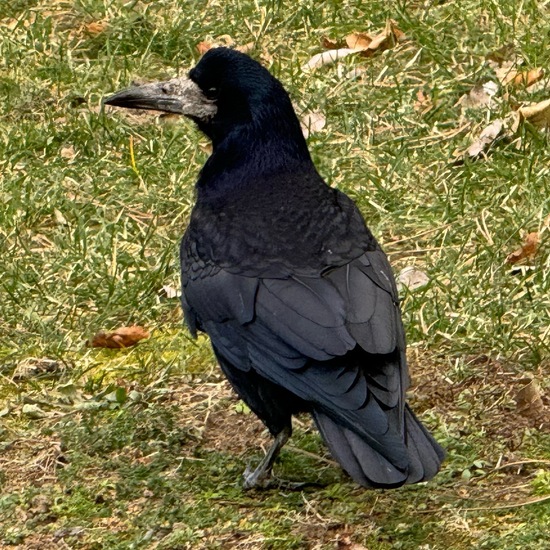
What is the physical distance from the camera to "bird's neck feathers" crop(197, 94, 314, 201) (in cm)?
471

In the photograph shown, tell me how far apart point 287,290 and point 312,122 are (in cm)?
273

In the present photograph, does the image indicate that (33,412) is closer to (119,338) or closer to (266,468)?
(119,338)

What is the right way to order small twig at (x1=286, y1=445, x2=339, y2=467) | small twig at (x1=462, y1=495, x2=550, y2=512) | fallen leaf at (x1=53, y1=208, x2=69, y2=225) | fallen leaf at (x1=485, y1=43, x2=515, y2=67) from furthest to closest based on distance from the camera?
1. fallen leaf at (x1=485, y1=43, x2=515, y2=67)
2. fallen leaf at (x1=53, y1=208, x2=69, y2=225)
3. small twig at (x1=286, y1=445, x2=339, y2=467)
4. small twig at (x1=462, y1=495, x2=550, y2=512)

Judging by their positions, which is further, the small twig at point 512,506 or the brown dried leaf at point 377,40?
the brown dried leaf at point 377,40

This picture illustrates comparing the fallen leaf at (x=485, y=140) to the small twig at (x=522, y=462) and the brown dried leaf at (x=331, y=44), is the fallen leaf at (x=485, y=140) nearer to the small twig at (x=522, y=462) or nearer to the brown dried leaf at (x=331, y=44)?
the brown dried leaf at (x=331, y=44)

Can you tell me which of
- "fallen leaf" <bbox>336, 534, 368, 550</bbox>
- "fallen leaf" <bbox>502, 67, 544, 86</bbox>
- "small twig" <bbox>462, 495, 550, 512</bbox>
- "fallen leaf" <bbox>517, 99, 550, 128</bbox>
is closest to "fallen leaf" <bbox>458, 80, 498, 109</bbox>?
"fallen leaf" <bbox>502, 67, 544, 86</bbox>

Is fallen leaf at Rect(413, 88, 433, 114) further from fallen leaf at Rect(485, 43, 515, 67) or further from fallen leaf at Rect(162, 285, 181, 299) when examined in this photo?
fallen leaf at Rect(162, 285, 181, 299)

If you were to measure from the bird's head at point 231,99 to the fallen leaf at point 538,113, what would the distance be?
175 cm

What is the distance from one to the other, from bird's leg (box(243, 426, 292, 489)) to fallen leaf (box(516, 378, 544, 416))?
2.61 feet

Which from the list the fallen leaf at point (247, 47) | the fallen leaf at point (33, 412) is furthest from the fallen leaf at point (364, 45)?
the fallen leaf at point (33, 412)

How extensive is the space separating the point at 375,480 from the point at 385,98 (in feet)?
11.2

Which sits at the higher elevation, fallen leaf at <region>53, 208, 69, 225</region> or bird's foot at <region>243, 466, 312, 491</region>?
fallen leaf at <region>53, 208, 69, 225</region>

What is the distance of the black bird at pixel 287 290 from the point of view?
3.89 m

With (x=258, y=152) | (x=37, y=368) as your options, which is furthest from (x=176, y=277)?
(x=258, y=152)
